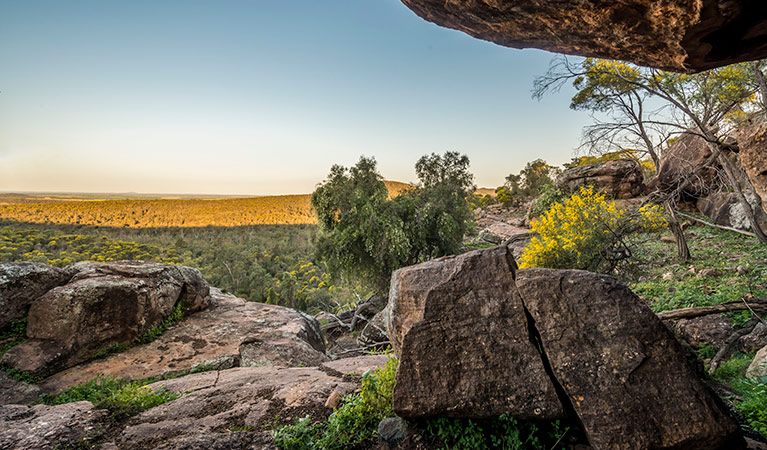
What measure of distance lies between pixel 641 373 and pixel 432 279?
1.88 m

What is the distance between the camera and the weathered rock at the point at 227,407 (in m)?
2.85

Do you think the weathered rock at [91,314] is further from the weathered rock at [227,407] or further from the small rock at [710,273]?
the small rock at [710,273]

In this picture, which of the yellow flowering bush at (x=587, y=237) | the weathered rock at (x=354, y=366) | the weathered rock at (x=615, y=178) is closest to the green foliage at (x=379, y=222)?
the yellow flowering bush at (x=587, y=237)

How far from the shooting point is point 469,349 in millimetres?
2752

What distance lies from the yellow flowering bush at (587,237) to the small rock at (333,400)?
6.33 m

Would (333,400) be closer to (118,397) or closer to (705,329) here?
(118,397)

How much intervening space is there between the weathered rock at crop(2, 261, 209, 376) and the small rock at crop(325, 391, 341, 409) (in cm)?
624

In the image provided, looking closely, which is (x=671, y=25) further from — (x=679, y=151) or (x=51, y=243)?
(x=51, y=243)

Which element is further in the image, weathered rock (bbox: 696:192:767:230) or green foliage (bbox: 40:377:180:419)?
weathered rock (bbox: 696:192:767:230)

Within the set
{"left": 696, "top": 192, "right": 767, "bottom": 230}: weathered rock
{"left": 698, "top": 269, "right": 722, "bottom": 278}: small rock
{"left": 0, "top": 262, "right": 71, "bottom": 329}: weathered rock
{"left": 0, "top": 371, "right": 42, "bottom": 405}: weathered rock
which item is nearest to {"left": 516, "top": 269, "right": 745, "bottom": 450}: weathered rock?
{"left": 0, "top": 371, "right": 42, "bottom": 405}: weathered rock

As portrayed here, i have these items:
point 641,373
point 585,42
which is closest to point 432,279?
point 641,373

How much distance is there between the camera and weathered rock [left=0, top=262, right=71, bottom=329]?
608 cm

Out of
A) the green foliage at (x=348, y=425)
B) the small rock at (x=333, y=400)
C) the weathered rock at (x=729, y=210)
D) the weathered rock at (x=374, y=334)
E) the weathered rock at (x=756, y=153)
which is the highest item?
the weathered rock at (x=756, y=153)

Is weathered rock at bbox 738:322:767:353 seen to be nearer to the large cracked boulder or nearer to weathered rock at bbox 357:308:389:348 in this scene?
the large cracked boulder
